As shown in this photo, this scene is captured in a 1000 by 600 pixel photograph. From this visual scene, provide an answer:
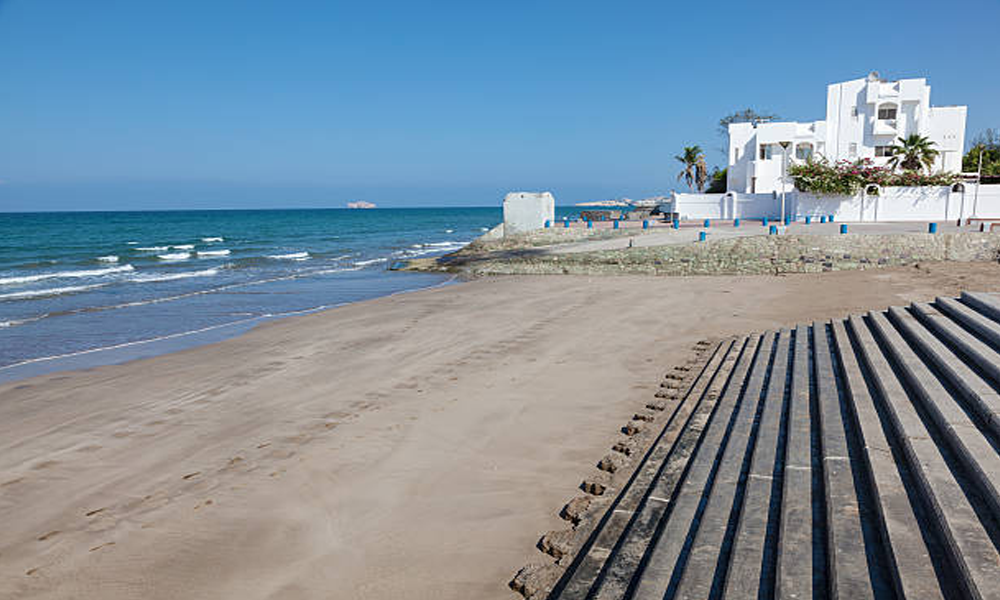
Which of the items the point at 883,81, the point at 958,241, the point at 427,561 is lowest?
the point at 427,561

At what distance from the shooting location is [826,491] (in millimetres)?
4523

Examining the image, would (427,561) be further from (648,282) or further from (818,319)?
(648,282)

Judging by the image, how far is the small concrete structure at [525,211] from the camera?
3225 centimetres

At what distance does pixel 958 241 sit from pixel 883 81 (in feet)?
101

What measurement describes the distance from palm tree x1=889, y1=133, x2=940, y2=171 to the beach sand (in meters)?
35.2

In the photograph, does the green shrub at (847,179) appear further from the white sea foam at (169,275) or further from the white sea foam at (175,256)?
the white sea foam at (175,256)

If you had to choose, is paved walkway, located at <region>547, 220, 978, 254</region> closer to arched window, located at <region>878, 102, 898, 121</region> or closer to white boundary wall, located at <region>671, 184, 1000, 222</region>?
white boundary wall, located at <region>671, 184, 1000, 222</region>

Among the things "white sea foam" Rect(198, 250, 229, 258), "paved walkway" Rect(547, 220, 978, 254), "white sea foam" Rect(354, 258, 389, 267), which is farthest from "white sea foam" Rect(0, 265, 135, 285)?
"paved walkway" Rect(547, 220, 978, 254)

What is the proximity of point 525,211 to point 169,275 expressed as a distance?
17.8 metres

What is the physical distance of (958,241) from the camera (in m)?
20.6

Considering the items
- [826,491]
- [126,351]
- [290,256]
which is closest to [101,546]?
[826,491]

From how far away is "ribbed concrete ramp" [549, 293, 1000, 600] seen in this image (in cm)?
353

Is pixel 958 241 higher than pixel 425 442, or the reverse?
pixel 958 241

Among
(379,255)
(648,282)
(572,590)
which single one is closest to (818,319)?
(648,282)
